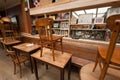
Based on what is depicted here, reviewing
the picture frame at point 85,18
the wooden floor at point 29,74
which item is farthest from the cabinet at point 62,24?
the wooden floor at point 29,74

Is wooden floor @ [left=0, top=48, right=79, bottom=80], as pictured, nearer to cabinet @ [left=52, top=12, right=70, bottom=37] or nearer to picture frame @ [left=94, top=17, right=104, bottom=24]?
cabinet @ [left=52, top=12, right=70, bottom=37]

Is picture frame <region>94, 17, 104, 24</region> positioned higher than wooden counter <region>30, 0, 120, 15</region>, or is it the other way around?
wooden counter <region>30, 0, 120, 15</region>

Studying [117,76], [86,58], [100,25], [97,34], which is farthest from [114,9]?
[117,76]

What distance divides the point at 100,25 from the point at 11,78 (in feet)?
9.40

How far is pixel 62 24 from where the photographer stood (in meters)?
2.90

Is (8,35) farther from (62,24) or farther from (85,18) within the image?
(85,18)

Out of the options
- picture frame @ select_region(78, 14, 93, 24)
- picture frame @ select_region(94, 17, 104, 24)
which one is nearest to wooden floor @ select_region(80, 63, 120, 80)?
picture frame @ select_region(94, 17, 104, 24)

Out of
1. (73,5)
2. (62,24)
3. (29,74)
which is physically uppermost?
(73,5)

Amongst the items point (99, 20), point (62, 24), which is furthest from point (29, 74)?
point (99, 20)

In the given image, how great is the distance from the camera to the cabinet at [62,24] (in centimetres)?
276

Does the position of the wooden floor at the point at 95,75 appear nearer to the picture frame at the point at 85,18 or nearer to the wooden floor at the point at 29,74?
the wooden floor at the point at 29,74

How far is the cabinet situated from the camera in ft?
9.07

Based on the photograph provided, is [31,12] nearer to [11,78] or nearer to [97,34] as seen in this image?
[11,78]

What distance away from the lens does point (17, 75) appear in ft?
6.51
